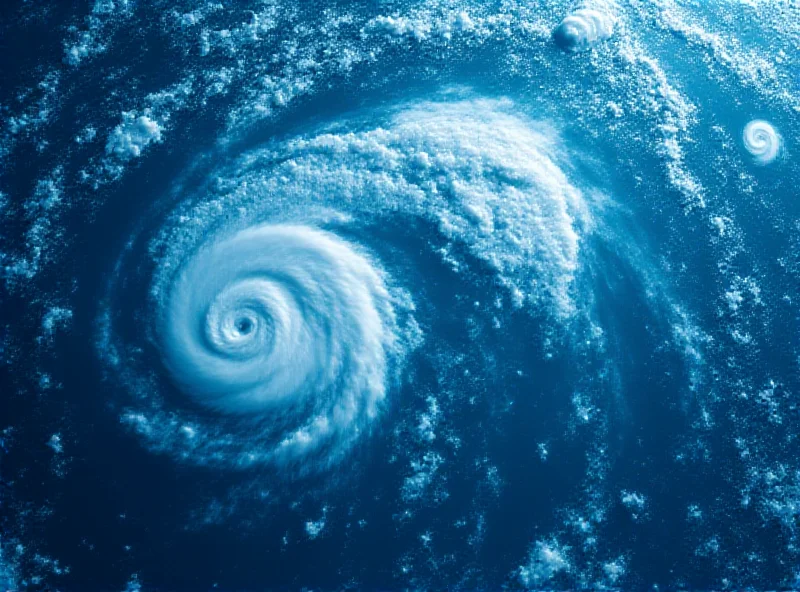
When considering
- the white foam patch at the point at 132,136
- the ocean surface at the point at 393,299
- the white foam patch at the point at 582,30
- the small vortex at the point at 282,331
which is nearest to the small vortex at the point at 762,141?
the ocean surface at the point at 393,299

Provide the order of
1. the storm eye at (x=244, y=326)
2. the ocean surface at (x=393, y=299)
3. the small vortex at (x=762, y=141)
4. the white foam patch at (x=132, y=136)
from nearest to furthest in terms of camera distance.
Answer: the ocean surface at (x=393, y=299)
the storm eye at (x=244, y=326)
the white foam patch at (x=132, y=136)
the small vortex at (x=762, y=141)

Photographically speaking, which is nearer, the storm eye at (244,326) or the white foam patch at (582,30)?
the storm eye at (244,326)

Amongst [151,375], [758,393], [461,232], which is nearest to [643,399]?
[758,393]

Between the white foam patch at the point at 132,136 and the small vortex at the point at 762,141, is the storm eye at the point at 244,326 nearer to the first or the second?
the white foam patch at the point at 132,136

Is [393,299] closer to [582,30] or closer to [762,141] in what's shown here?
[582,30]

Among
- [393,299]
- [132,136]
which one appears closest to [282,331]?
[393,299]

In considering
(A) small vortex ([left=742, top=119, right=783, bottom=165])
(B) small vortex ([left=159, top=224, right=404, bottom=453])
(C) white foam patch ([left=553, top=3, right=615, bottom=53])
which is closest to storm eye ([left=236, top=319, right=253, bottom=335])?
(B) small vortex ([left=159, top=224, right=404, bottom=453])

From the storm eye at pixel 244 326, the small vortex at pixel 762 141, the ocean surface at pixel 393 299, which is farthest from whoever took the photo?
the small vortex at pixel 762 141

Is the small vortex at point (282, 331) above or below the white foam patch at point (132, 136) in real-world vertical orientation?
below
